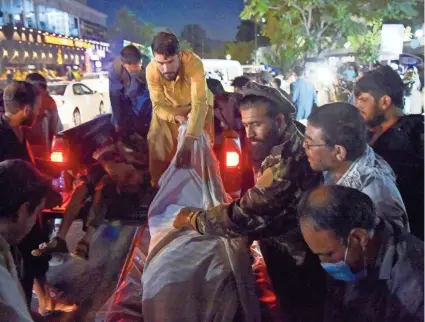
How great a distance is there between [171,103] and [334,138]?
6.59ft

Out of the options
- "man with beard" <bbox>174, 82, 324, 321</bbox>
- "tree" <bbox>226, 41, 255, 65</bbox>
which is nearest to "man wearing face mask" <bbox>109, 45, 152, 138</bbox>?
"man with beard" <bbox>174, 82, 324, 321</bbox>

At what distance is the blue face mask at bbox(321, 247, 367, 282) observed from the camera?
1716mm

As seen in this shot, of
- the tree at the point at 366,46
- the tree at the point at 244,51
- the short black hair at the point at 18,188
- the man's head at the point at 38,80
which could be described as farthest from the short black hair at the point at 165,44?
the tree at the point at 244,51

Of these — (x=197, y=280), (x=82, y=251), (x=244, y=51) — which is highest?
(x=244, y=51)

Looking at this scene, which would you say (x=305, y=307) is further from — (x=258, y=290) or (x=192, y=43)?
(x=192, y=43)

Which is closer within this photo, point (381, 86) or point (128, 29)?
point (381, 86)

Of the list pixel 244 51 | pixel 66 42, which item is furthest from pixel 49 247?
pixel 244 51

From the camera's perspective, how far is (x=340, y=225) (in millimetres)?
1663

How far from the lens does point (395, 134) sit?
110 inches

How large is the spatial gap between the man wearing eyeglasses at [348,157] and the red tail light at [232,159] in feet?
5.81

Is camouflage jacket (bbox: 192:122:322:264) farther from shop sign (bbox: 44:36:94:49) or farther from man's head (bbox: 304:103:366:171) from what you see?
shop sign (bbox: 44:36:94:49)

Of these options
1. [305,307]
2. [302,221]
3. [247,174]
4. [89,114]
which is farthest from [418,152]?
[89,114]

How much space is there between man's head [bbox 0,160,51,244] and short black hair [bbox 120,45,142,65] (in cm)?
282

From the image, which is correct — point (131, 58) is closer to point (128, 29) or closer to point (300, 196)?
point (128, 29)
